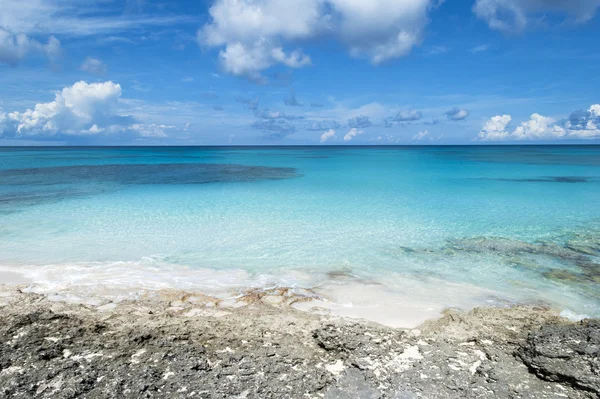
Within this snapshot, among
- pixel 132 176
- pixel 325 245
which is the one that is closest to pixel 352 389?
pixel 325 245

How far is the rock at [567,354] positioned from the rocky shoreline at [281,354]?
0.03 ft

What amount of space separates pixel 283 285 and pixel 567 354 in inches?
153

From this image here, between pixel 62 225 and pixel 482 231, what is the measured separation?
37.2 ft

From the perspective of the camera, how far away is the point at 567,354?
4.09 meters

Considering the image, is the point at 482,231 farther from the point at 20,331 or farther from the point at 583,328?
the point at 20,331

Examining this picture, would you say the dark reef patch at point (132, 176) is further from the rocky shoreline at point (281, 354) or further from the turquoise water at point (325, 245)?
the rocky shoreline at point (281, 354)

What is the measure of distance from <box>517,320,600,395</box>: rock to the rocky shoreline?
1 centimetres

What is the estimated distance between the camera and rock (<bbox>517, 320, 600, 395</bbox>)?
368 centimetres

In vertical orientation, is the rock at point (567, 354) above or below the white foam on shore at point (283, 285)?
above

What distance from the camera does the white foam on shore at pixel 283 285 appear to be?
5625 millimetres

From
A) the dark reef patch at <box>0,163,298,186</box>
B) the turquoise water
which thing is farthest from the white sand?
the dark reef patch at <box>0,163,298,186</box>

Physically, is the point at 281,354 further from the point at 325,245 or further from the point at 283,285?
the point at 325,245

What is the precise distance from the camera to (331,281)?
6.77 meters

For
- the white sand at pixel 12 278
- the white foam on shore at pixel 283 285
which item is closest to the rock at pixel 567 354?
the white foam on shore at pixel 283 285
